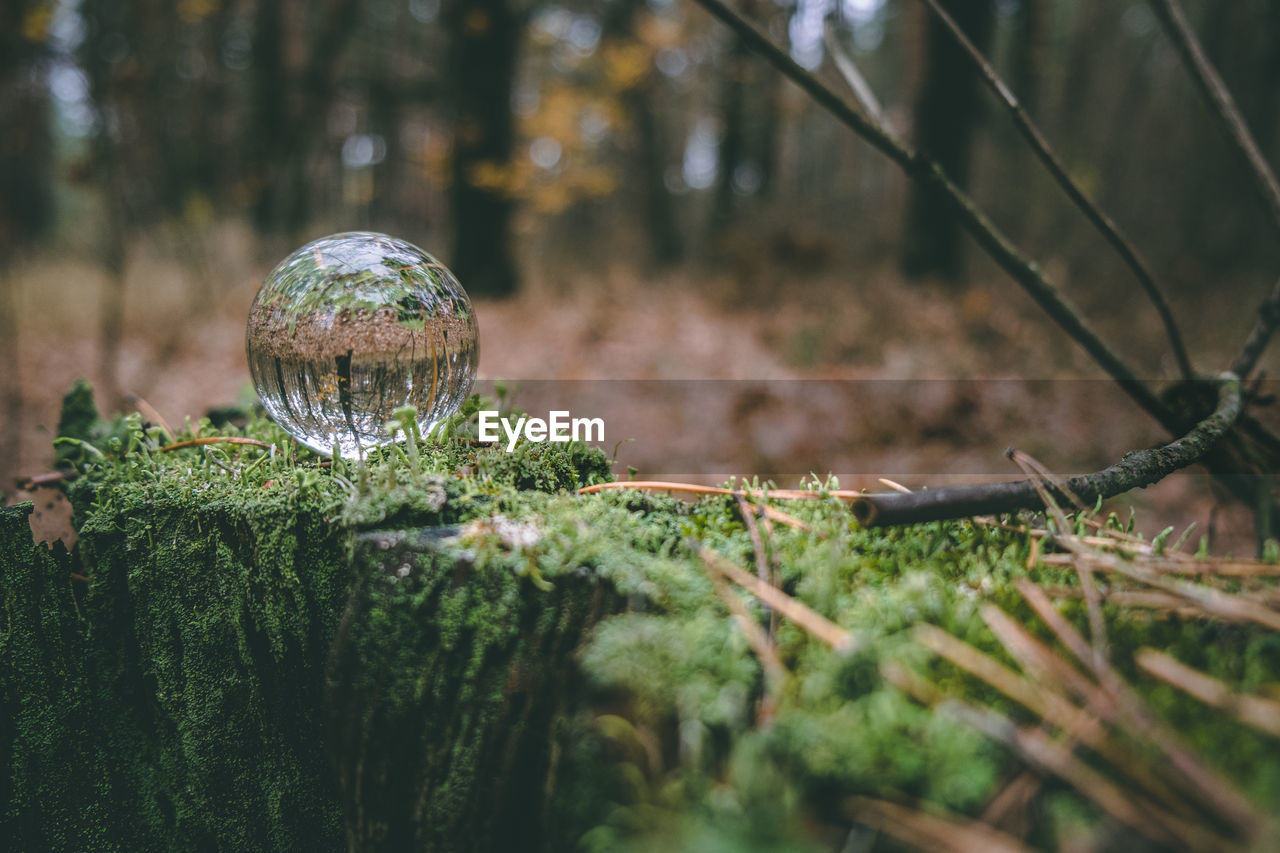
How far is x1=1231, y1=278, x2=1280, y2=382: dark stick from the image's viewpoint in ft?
7.00

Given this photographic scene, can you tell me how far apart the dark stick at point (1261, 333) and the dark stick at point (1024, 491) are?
590mm

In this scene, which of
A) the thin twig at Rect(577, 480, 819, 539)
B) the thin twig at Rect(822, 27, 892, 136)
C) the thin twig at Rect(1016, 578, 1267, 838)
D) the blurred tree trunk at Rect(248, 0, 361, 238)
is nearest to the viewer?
the thin twig at Rect(1016, 578, 1267, 838)

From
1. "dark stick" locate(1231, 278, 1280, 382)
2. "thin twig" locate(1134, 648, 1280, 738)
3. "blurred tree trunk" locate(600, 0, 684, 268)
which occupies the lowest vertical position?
"thin twig" locate(1134, 648, 1280, 738)

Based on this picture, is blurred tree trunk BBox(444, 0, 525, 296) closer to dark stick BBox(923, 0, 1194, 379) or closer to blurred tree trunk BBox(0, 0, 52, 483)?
blurred tree trunk BBox(0, 0, 52, 483)

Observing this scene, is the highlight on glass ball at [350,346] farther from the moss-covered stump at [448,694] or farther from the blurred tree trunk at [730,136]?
the blurred tree trunk at [730,136]

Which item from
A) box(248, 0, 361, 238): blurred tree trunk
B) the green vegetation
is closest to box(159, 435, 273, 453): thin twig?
the green vegetation

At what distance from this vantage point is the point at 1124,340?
9.02 m

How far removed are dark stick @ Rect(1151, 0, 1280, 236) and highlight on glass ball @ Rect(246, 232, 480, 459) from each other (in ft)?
7.85

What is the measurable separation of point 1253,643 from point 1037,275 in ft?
3.98

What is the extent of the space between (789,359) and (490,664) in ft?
25.3

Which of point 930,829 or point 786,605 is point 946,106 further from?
point 930,829

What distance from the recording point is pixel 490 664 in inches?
49.3

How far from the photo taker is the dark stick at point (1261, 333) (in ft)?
7.00

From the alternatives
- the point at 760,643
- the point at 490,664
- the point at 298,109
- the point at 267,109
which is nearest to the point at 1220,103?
the point at 760,643
